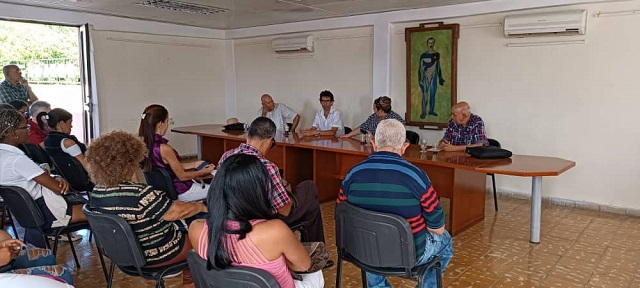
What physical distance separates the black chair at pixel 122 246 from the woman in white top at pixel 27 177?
0.76 meters

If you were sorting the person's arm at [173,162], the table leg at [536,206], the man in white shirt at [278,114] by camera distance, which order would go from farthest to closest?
the man in white shirt at [278,114]
the table leg at [536,206]
the person's arm at [173,162]

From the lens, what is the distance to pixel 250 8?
6.15 meters

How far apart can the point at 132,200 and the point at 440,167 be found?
2.82 metres

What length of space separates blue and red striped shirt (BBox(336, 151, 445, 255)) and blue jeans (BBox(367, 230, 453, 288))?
6 cm

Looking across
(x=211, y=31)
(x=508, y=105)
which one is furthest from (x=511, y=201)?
A: (x=211, y=31)

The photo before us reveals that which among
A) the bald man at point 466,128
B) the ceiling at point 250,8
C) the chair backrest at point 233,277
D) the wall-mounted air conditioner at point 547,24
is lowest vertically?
the chair backrest at point 233,277

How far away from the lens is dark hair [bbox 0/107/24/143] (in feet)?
9.04

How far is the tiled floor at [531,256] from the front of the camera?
3125 millimetres

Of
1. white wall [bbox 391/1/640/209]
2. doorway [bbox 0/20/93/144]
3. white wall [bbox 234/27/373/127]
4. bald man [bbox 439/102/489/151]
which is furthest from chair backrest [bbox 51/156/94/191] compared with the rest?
white wall [bbox 391/1/640/209]

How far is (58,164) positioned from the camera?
151 inches

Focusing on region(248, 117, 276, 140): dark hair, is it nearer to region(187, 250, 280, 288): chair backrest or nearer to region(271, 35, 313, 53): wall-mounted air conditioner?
region(187, 250, 280, 288): chair backrest

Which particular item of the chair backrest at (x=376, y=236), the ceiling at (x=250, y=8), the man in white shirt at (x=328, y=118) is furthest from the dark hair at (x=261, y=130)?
the ceiling at (x=250, y=8)

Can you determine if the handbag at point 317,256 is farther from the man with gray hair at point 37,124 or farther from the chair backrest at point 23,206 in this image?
the man with gray hair at point 37,124

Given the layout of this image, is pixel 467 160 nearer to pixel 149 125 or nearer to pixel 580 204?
pixel 580 204
